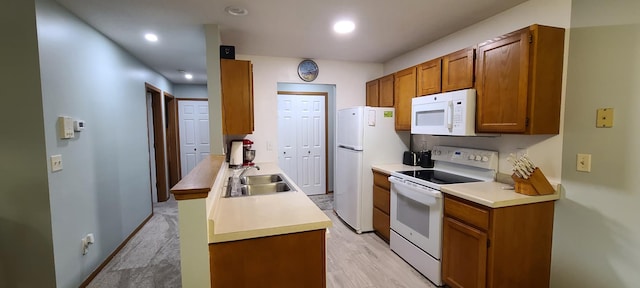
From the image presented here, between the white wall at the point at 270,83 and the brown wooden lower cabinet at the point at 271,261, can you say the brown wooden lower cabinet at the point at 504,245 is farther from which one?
the white wall at the point at 270,83

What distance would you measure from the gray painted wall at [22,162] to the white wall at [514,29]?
3.39 metres

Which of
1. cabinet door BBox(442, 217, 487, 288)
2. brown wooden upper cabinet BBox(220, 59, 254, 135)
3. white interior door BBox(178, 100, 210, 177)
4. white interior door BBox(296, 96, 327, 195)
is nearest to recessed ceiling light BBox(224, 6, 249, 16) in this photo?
brown wooden upper cabinet BBox(220, 59, 254, 135)

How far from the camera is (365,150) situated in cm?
327

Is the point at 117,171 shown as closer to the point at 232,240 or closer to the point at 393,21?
the point at 232,240

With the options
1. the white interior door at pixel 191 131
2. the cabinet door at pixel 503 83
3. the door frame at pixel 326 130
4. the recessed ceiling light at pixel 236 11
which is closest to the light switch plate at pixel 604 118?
the cabinet door at pixel 503 83

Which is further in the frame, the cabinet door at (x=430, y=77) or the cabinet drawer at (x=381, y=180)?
the cabinet drawer at (x=381, y=180)

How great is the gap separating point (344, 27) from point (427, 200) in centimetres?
174

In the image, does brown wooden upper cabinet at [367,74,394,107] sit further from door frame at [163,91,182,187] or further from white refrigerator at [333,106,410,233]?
door frame at [163,91,182,187]

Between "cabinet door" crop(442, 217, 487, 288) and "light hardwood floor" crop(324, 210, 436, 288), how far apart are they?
0.94 feet

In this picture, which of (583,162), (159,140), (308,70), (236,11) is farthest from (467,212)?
(159,140)

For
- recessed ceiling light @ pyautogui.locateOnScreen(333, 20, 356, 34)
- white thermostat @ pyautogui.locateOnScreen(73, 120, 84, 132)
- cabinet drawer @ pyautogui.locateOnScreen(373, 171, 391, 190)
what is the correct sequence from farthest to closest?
cabinet drawer @ pyautogui.locateOnScreen(373, 171, 391, 190) → recessed ceiling light @ pyautogui.locateOnScreen(333, 20, 356, 34) → white thermostat @ pyautogui.locateOnScreen(73, 120, 84, 132)

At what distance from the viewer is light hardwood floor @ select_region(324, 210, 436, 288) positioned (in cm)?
234

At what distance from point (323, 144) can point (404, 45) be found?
231 cm

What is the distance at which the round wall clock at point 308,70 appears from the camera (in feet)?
12.2
